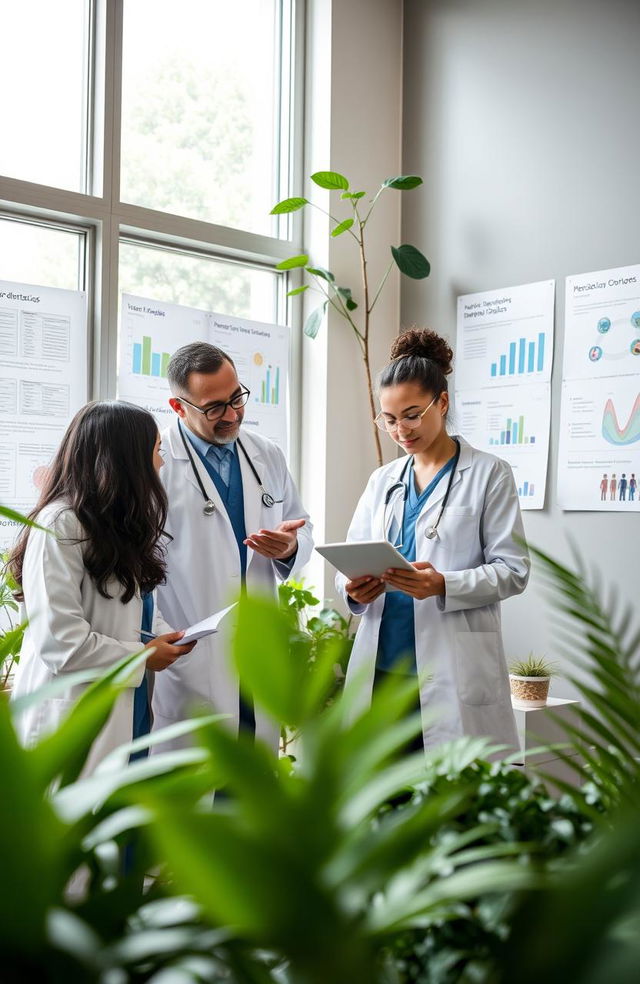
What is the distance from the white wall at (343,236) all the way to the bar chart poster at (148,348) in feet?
2.31

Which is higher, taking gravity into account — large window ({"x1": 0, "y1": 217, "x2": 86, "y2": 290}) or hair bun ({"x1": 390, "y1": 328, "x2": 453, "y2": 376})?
large window ({"x1": 0, "y1": 217, "x2": 86, "y2": 290})

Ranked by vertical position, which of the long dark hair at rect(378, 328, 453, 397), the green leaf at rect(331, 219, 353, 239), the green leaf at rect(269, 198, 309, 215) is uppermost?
the green leaf at rect(269, 198, 309, 215)

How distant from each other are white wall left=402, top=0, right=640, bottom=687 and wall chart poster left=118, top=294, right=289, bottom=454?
0.70 meters

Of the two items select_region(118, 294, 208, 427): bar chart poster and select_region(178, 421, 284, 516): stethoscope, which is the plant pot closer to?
select_region(178, 421, 284, 516): stethoscope

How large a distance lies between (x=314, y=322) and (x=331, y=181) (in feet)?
1.87

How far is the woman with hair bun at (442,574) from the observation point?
2518 mm

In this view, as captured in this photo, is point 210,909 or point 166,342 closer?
point 210,909

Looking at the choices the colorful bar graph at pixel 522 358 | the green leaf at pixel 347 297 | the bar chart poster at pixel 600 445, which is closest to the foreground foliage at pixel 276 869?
the bar chart poster at pixel 600 445

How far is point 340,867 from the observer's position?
0.39 meters

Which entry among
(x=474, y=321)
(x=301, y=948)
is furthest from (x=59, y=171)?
(x=301, y=948)

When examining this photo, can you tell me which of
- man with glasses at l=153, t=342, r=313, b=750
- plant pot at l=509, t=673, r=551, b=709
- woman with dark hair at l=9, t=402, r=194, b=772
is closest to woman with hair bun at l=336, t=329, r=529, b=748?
man with glasses at l=153, t=342, r=313, b=750

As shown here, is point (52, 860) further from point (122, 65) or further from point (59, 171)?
point (122, 65)

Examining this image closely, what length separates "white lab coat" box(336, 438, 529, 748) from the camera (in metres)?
2.52

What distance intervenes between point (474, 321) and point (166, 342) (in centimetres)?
128
